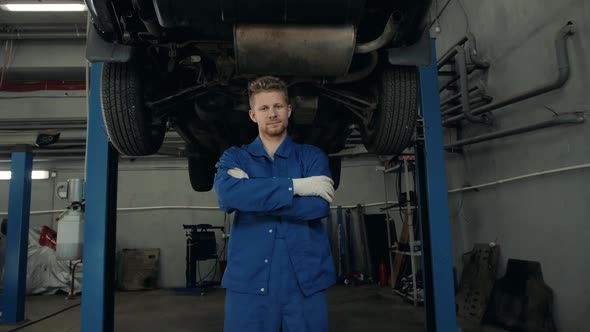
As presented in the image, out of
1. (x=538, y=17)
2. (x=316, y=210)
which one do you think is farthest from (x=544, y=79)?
(x=316, y=210)

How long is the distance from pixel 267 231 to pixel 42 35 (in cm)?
537

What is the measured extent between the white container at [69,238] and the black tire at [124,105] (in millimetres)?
1756

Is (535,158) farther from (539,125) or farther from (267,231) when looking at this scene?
(267,231)

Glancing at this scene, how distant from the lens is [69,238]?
328 centimetres

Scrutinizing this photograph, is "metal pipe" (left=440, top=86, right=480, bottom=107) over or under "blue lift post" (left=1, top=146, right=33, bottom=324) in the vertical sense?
over

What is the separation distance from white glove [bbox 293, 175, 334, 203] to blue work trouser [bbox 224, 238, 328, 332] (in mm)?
232

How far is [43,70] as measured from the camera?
215 inches

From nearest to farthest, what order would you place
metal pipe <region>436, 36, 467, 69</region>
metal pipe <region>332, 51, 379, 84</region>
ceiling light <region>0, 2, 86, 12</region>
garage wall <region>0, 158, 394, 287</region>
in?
metal pipe <region>332, 51, 379, 84</region>, metal pipe <region>436, 36, 467, 69</region>, ceiling light <region>0, 2, 86, 12</region>, garage wall <region>0, 158, 394, 287</region>

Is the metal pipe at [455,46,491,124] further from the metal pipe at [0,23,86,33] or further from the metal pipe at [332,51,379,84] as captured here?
the metal pipe at [0,23,86,33]

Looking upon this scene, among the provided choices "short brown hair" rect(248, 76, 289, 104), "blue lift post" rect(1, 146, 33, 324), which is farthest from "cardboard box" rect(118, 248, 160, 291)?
"short brown hair" rect(248, 76, 289, 104)

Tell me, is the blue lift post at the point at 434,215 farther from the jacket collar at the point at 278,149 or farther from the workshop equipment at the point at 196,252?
the workshop equipment at the point at 196,252

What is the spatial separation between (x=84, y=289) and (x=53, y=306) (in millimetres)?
3489

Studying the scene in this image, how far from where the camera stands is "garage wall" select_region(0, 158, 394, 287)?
6.60 m

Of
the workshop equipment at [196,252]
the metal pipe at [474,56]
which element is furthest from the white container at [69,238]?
the metal pipe at [474,56]
